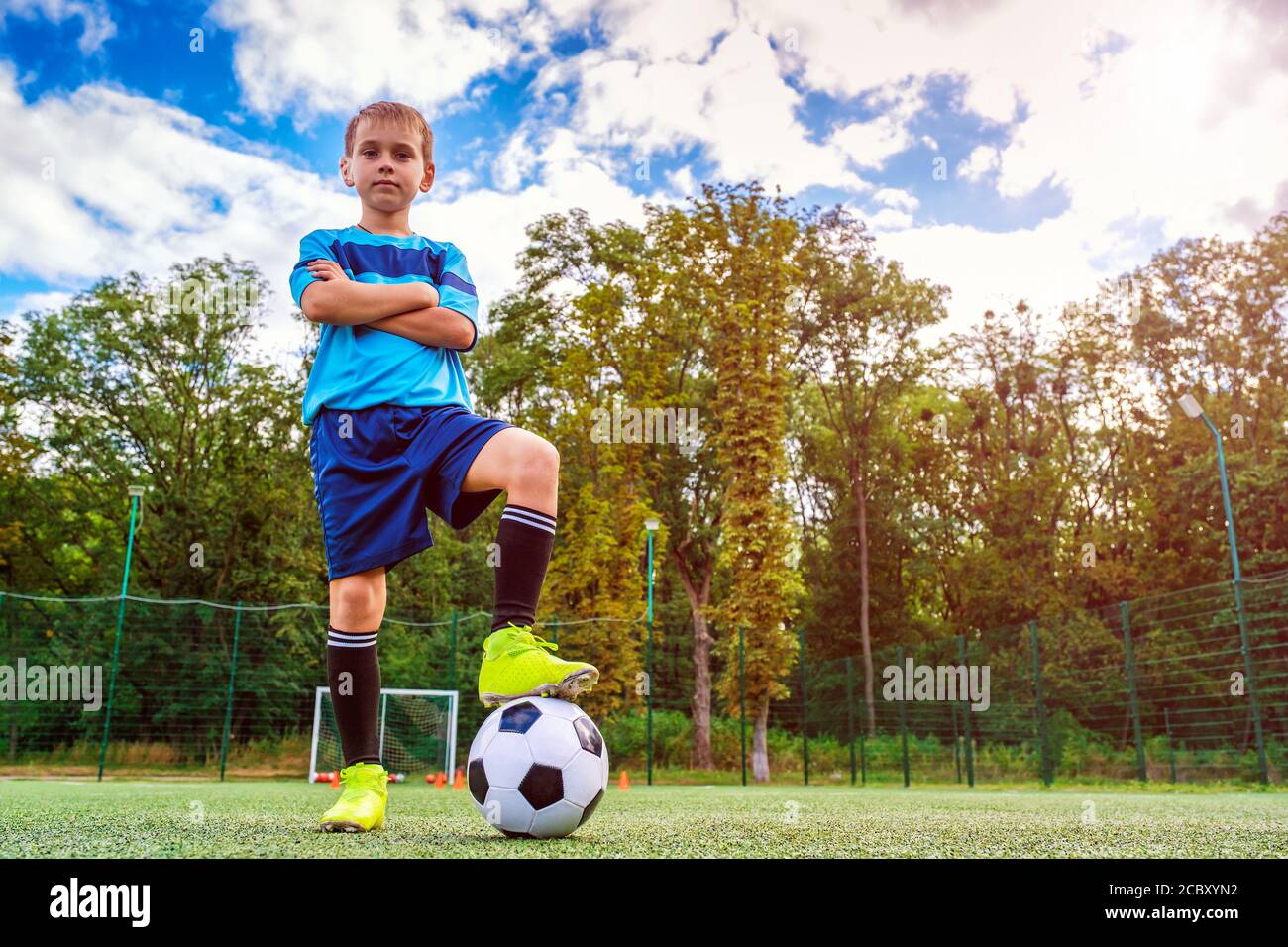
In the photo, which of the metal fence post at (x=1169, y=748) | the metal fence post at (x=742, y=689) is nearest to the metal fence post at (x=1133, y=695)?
the metal fence post at (x=1169, y=748)

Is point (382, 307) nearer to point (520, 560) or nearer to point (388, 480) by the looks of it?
point (388, 480)

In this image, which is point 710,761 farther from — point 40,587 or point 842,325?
point 40,587

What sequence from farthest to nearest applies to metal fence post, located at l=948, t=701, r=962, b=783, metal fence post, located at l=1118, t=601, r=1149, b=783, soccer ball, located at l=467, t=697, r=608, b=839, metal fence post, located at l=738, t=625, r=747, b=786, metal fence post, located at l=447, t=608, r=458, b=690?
metal fence post, located at l=738, t=625, r=747, b=786
metal fence post, located at l=948, t=701, r=962, b=783
metal fence post, located at l=447, t=608, r=458, b=690
metal fence post, located at l=1118, t=601, r=1149, b=783
soccer ball, located at l=467, t=697, r=608, b=839

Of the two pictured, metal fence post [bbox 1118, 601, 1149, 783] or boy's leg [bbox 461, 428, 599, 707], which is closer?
boy's leg [bbox 461, 428, 599, 707]

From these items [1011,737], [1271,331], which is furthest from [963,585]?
[1011,737]

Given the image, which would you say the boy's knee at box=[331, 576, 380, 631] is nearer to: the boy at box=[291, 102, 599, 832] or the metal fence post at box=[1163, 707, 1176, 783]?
the boy at box=[291, 102, 599, 832]

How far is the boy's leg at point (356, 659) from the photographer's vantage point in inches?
107

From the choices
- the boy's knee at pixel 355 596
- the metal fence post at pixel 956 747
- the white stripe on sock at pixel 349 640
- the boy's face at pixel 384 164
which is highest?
the boy's face at pixel 384 164

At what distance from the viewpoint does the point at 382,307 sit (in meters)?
2.68

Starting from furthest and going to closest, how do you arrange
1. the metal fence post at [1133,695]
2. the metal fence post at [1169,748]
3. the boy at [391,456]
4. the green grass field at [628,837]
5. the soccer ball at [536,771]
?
the metal fence post at [1169,748], the metal fence post at [1133,695], the boy at [391,456], the soccer ball at [536,771], the green grass field at [628,837]

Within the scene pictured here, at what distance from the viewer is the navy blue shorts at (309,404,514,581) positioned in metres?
2.58

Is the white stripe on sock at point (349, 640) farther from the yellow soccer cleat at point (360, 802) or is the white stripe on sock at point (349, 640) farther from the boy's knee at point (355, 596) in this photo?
the yellow soccer cleat at point (360, 802)

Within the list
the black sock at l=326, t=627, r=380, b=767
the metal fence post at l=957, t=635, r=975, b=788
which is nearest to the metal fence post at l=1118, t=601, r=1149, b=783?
the metal fence post at l=957, t=635, r=975, b=788
